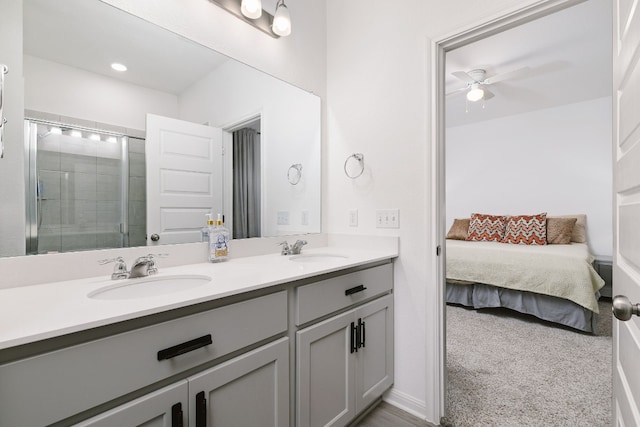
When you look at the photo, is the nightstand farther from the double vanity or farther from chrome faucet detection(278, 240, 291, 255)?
chrome faucet detection(278, 240, 291, 255)

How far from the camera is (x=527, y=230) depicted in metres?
3.94

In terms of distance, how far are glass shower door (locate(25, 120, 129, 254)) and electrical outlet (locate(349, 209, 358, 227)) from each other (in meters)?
1.24

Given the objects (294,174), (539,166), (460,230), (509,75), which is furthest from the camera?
(460,230)

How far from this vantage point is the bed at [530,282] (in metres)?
2.65

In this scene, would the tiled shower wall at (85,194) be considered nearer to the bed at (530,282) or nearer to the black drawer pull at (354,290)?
the black drawer pull at (354,290)

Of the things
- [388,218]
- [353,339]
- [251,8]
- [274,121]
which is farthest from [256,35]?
[353,339]

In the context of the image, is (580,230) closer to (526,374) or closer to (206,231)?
(526,374)

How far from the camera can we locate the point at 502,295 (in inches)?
124

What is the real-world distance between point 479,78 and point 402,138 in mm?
2166

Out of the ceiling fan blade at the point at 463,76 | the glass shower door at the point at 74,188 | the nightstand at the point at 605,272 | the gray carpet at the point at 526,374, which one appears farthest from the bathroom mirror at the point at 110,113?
the nightstand at the point at 605,272

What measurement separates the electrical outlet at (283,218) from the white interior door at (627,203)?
1.50 metres

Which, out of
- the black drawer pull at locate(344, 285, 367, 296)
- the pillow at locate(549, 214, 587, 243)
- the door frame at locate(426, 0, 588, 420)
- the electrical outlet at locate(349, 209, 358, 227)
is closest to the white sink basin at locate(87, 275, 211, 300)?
the black drawer pull at locate(344, 285, 367, 296)

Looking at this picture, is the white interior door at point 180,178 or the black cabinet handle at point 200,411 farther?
the white interior door at point 180,178

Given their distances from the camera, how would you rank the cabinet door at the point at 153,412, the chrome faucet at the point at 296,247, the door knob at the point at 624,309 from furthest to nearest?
the chrome faucet at the point at 296,247
the cabinet door at the point at 153,412
the door knob at the point at 624,309
